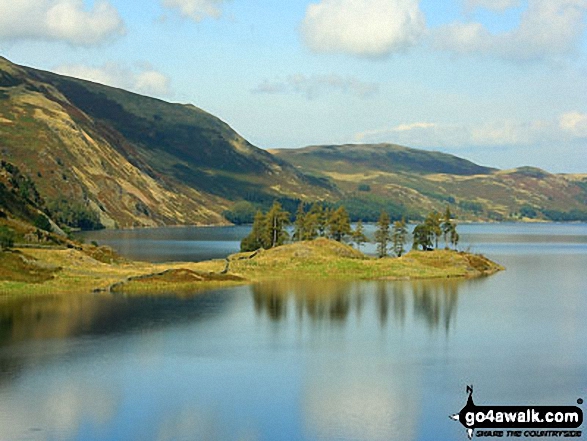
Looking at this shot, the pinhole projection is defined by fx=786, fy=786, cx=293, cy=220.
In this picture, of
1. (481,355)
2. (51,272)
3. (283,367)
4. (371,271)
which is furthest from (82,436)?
(371,271)

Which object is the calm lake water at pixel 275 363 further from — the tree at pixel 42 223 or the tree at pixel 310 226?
the tree at pixel 42 223

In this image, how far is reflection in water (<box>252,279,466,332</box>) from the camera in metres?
109

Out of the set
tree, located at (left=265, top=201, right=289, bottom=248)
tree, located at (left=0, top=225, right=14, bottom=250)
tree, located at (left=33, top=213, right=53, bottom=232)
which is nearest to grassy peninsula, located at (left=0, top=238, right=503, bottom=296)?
tree, located at (left=0, top=225, right=14, bottom=250)

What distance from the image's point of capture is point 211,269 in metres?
158

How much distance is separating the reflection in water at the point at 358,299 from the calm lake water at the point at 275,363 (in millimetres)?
601

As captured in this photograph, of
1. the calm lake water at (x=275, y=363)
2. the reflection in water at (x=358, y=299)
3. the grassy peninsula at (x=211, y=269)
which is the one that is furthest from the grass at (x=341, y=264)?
the calm lake water at (x=275, y=363)

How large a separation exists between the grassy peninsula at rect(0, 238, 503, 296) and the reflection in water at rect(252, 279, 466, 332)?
908 centimetres

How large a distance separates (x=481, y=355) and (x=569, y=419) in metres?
25.4

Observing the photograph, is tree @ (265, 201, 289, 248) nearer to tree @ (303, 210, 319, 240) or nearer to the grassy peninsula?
tree @ (303, 210, 319, 240)

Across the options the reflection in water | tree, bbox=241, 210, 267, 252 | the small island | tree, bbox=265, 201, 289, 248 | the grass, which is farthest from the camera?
tree, bbox=241, 210, 267, 252

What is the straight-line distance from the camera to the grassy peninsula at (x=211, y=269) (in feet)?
417

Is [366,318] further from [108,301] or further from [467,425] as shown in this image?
[467,425]

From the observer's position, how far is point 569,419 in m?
56.6

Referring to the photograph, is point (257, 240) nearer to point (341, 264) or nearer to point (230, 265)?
point (230, 265)
